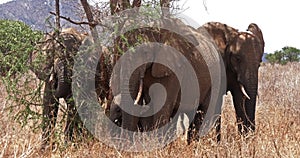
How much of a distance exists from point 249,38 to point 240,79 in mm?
546

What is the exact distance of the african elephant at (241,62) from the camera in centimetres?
614

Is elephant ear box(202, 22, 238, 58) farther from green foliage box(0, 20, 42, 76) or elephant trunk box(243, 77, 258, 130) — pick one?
green foliage box(0, 20, 42, 76)

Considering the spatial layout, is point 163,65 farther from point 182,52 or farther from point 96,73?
point 96,73

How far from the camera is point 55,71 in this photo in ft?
17.8

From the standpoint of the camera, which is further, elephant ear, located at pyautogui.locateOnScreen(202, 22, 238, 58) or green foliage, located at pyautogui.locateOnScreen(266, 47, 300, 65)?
green foliage, located at pyautogui.locateOnScreen(266, 47, 300, 65)

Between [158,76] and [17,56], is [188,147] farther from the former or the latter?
[17,56]

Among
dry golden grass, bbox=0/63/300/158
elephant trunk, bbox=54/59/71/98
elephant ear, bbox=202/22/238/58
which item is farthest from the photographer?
elephant ear, bbox=202/22/238/58

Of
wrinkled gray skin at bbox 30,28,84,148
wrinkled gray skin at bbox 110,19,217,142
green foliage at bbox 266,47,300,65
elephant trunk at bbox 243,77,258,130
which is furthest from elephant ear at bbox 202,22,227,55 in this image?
green foliage at bbox 266,47,300,65

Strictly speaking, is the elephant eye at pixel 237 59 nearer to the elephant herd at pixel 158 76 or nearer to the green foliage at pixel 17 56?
the elephant herd at pixel 158 76

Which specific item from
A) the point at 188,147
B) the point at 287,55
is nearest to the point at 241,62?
the point at 188,147

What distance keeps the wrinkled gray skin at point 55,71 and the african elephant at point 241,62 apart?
184 centimetres

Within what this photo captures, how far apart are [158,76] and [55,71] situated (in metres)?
1.26

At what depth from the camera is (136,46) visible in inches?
185

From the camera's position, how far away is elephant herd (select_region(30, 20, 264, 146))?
4.77 m
